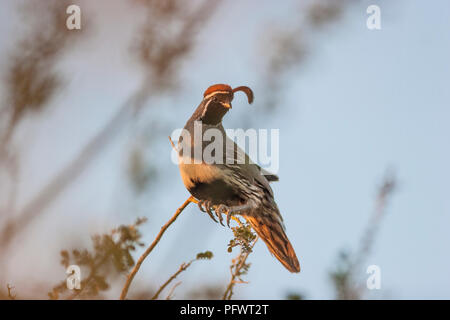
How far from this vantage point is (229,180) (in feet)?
8.98

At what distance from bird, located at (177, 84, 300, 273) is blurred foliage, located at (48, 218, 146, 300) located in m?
1.07

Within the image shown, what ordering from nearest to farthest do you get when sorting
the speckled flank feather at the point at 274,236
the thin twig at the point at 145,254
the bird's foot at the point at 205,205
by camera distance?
the thin twig at the point at 145,254
the bird's foot at the point at 205,205
the speckled flank feather at the point at 274,236

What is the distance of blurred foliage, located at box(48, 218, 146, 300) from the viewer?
1.50 metres

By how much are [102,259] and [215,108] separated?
143 cm

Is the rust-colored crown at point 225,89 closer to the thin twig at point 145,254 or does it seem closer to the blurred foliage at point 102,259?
the thin twig at point 145,254

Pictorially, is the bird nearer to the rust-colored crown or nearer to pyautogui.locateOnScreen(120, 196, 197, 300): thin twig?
the rust-colored crown

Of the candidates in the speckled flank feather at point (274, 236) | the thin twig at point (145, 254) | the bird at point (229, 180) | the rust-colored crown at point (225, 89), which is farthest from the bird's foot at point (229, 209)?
the rust-colored crown at point (225, 89)

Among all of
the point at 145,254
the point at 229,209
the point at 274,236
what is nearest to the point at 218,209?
the point at 229,209

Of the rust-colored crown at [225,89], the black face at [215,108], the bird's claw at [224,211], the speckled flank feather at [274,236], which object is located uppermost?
the rust-colored crown at [225,89]

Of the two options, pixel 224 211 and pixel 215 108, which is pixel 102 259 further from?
pixel 215 108

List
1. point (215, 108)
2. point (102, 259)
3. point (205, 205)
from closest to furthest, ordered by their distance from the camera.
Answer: point (102, 259), point (205, 205), point (215, 108)

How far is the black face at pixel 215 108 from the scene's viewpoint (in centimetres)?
264
